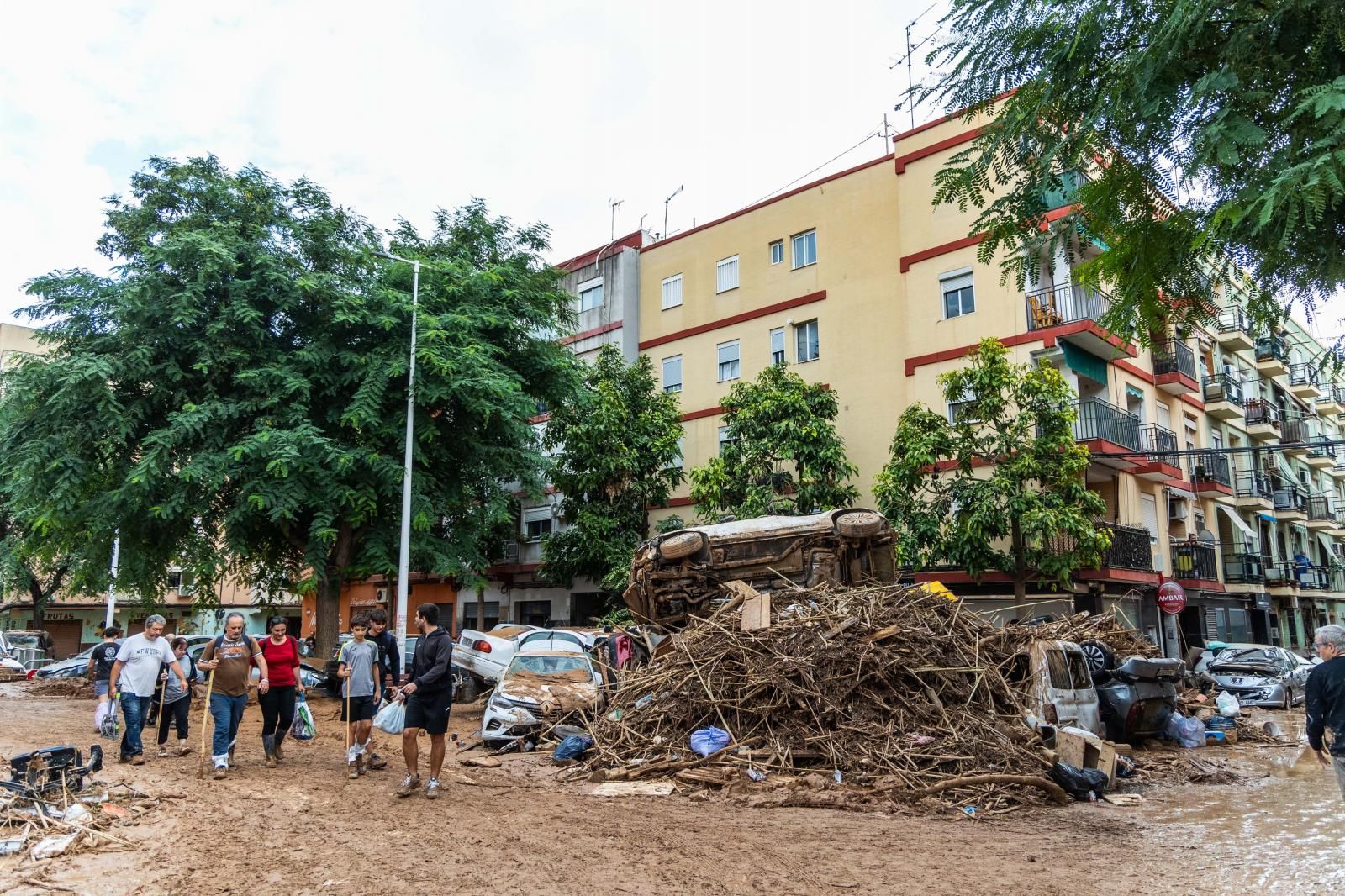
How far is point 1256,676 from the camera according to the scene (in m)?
21.8

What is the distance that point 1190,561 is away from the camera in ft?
90.5

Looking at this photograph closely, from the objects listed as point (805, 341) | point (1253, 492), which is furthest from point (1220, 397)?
point (805, 341)

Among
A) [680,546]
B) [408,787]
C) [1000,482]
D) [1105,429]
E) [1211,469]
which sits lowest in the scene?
[408,787]

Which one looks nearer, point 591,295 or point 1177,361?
point 1177,361

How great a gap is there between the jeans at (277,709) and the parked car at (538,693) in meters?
2.86

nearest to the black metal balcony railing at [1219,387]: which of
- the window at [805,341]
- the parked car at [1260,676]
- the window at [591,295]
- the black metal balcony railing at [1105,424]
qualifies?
the black metal balcony railing at [1105,424]

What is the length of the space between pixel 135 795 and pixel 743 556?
26.0 ft

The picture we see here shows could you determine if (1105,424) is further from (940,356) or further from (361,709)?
(361,709)

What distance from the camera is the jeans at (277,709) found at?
10.9 metres

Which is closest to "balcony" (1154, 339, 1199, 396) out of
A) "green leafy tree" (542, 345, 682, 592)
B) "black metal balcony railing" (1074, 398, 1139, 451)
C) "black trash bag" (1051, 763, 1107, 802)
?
"black metal balcony railing" (1074, 398, 1139, 451)

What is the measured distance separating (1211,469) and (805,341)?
46.5 feet

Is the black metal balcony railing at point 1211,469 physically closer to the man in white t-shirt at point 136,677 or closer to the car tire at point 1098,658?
the car tire at point 1098,658

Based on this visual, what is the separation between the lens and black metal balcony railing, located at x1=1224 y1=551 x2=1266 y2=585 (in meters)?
31.1

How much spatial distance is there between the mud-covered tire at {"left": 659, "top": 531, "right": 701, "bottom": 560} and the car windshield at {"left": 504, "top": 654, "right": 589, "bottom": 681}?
8.87ft
